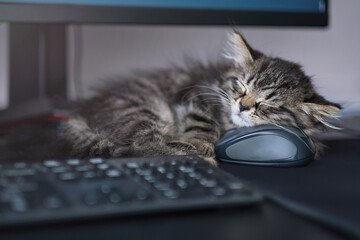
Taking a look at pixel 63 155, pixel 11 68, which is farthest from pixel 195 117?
pixel 11 68

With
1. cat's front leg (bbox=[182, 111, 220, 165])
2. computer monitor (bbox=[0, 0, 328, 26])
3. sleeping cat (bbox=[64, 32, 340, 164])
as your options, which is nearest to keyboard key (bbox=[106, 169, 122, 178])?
sleeping cat (bbox=[64, 32, 340, 164])

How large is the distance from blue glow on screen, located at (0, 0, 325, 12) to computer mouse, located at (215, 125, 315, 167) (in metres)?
0.35

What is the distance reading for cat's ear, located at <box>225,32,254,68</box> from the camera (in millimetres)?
969

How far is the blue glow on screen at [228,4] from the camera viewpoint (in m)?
0.89

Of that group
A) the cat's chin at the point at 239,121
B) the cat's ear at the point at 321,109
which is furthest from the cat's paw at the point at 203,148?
the cat's ear at the point at 321,109

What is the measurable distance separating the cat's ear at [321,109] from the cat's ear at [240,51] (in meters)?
0.19

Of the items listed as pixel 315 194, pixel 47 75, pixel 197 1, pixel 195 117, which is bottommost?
pixel 315 194

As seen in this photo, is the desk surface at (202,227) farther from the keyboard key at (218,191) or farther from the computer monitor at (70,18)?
the computer monitor at (70,18)

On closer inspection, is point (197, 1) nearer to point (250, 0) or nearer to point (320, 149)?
point (250, 0)

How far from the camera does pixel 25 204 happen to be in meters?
0.39

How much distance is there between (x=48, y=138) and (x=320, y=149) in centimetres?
59

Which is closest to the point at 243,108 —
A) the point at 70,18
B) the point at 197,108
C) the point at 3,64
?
the point at 197,108

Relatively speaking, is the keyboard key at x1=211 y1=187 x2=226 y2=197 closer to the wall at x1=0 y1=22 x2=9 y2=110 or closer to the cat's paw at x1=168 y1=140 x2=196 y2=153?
the cat's paw at x1=168 y1=140 x2=196 y2=153

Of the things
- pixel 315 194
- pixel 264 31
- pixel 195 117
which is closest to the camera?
pixel 315 194
